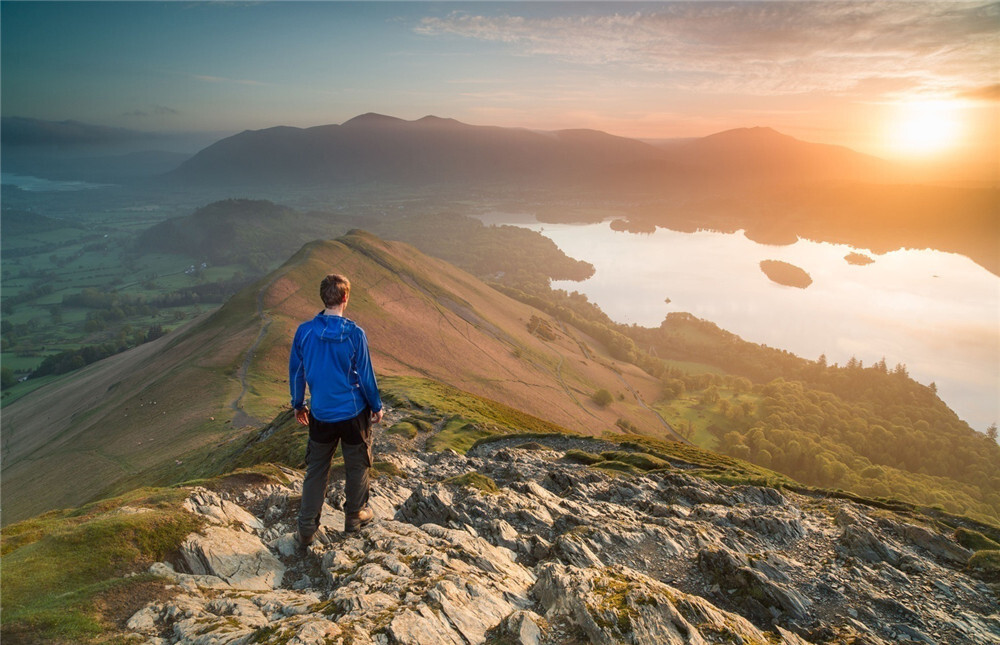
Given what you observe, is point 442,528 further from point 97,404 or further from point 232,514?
point 97,404

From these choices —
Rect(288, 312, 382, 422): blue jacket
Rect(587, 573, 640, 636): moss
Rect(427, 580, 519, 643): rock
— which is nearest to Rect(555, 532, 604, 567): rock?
Rect(587, 573, 640, 636): moss

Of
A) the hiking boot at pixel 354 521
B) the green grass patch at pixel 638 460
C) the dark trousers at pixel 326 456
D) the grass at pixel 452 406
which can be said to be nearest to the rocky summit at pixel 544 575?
the hiking boot at pixel 354 521

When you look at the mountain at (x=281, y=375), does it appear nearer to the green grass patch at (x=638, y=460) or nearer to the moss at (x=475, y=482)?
the green grass patch at (x=638, y=460)

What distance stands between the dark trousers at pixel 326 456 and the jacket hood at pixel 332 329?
7.38ft

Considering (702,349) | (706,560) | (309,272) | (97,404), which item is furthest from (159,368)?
(702,349)

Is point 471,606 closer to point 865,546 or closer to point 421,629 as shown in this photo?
point 421,629

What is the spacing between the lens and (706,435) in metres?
136

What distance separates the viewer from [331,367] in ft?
37.9

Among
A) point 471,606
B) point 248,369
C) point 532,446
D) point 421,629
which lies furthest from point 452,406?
point 421,629

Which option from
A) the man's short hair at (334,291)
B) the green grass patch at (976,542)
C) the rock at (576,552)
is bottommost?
the green grass patch at (976,542)

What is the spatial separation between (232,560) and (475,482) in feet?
38.7

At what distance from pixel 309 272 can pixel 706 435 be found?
124394 mm

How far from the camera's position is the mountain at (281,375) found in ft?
195

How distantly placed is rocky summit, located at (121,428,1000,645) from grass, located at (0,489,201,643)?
2.22 ft
